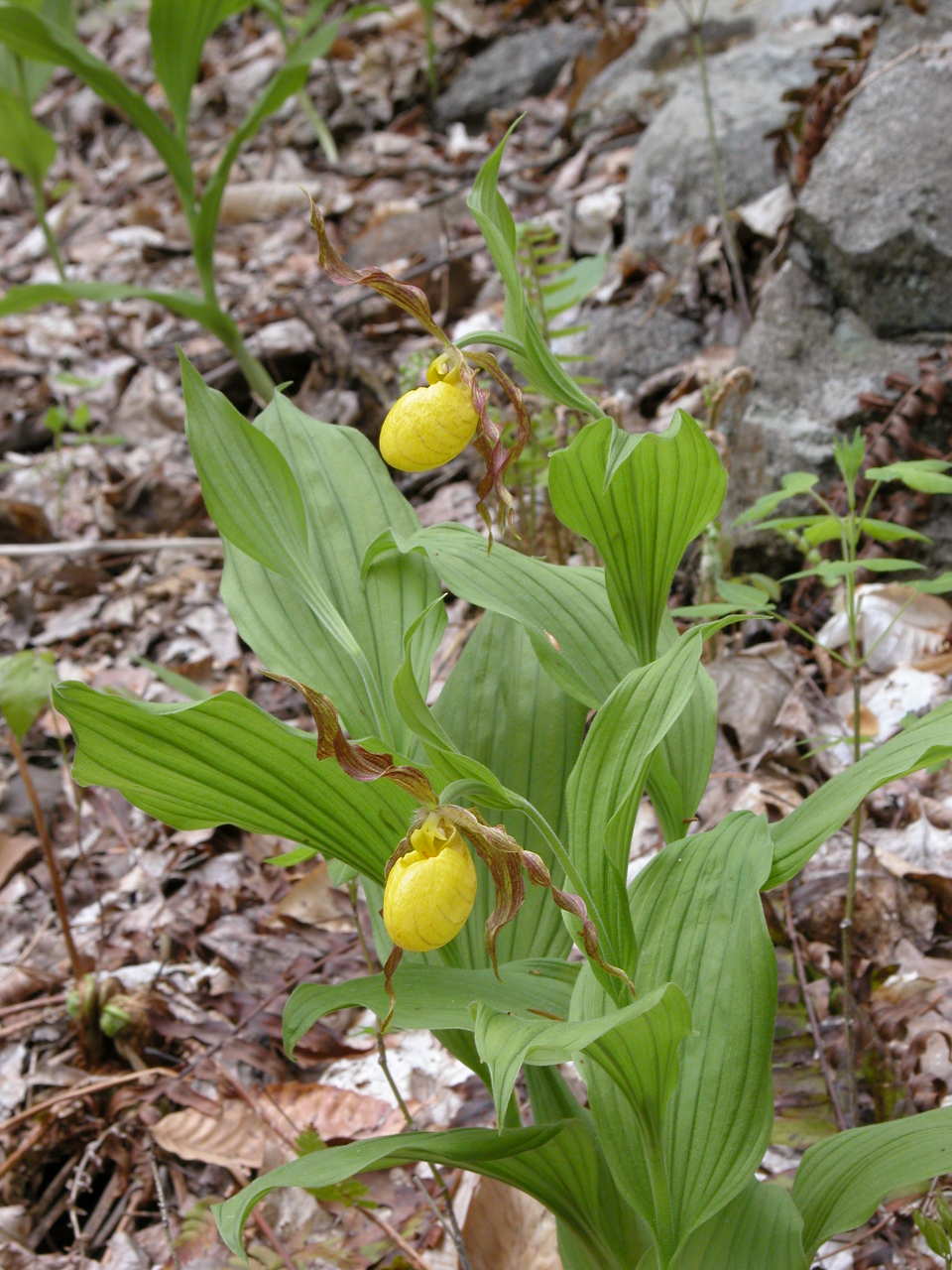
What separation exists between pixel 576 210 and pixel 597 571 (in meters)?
2.75

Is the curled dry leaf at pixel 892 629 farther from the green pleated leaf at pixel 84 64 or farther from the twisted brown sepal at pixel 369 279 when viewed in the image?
the green pleated leaf at pixel 84 64

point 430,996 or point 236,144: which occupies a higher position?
point 236,144

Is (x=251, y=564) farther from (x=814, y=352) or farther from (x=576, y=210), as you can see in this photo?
(x=576, y=210)

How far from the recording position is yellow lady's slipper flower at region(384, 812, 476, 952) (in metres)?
0.85

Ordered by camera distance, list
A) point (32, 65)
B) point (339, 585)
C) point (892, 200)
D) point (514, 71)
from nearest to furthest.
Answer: point (339, 585)
point (892, 200)
point (32, 65)
point (514, 71)

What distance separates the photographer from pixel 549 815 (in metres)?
1.24

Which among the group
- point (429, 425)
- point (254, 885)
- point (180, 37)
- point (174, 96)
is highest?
point (180, 37)

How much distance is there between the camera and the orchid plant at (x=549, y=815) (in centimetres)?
89

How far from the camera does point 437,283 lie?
11.8 ft

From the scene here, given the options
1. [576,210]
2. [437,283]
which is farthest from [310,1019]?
[576,210]

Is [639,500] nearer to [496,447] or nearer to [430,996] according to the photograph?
[496,447]

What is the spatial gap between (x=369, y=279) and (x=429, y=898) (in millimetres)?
548

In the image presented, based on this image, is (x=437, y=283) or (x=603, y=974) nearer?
(x=603, y=974)

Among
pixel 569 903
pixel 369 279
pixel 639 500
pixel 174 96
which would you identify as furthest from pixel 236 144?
pixel 569 903
